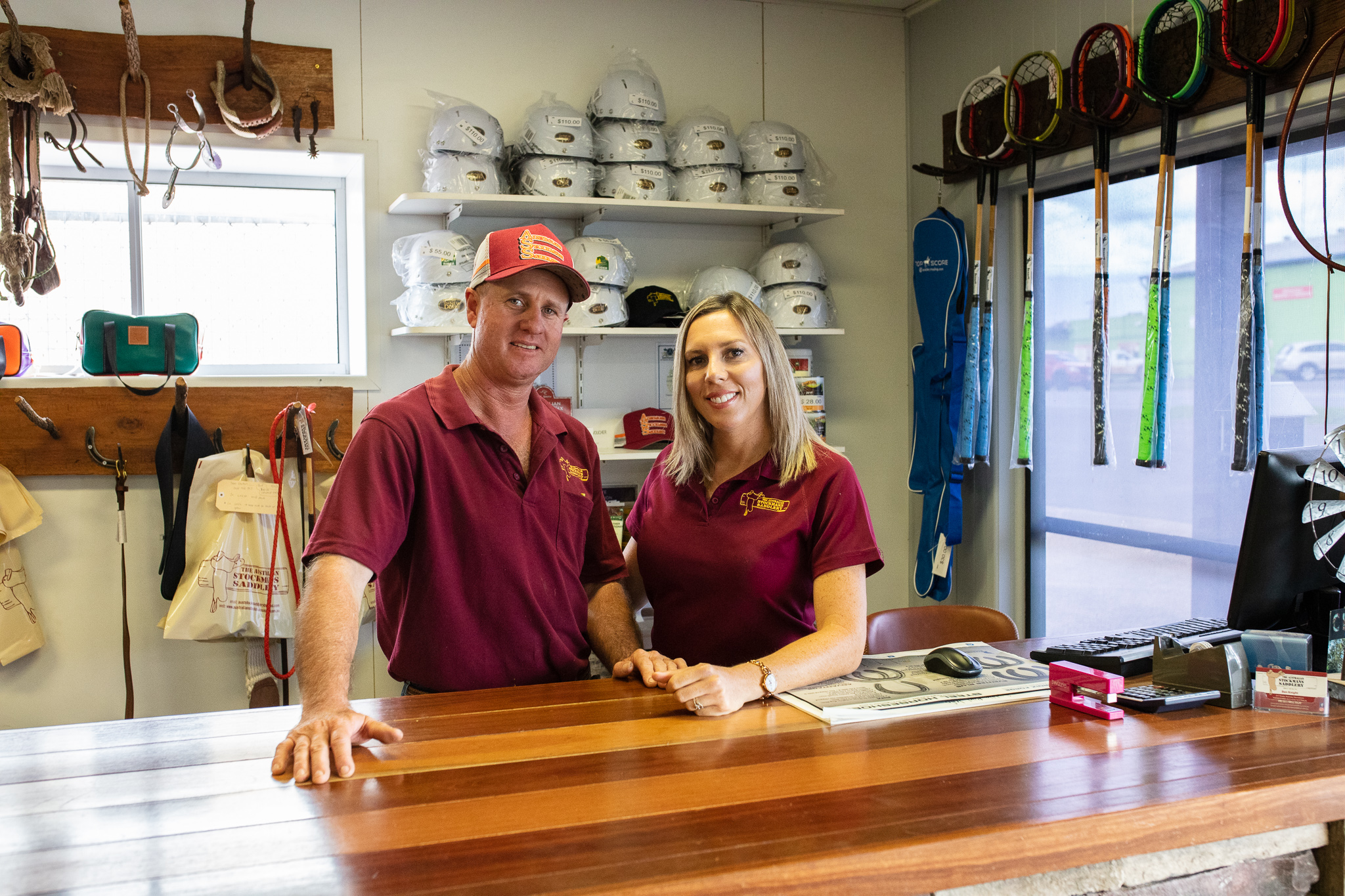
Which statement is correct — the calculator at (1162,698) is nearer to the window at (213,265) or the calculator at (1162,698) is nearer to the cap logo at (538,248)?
the cap logo at (538,248)

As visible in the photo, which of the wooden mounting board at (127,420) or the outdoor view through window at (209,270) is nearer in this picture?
the wooden mounting board at (127,420)

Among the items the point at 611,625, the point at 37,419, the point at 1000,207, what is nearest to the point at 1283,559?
the point at 611,625

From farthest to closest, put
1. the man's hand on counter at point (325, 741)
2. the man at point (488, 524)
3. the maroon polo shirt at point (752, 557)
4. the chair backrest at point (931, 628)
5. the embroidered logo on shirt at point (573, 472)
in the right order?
the chair backrest at point (931, 628) → the embroidered logo on shirt at point (573, 472) → the maroon polo shirt at point (752, 557) → the man at point (488, 524) → the man's hand on counter at point (325, 741)

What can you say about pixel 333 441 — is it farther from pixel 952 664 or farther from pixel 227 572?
pixel 952 664

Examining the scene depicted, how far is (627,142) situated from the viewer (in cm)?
359

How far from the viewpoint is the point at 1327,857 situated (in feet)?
4.66

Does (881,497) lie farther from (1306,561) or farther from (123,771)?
(123,771)

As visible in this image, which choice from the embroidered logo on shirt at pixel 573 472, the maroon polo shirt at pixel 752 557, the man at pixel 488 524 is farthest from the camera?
the embroidered logo on shirt at pixel 573 472

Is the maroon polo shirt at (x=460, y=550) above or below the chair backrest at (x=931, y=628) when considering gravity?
above

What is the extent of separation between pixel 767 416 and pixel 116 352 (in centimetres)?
230

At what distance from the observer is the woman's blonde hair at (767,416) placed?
2049mm

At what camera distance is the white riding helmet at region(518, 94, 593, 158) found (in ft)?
11.4

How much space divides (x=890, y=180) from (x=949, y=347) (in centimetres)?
99

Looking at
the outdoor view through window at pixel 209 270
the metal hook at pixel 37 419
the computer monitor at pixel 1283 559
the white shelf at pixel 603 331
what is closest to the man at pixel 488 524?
the computer monitor at pixel 1283 559
